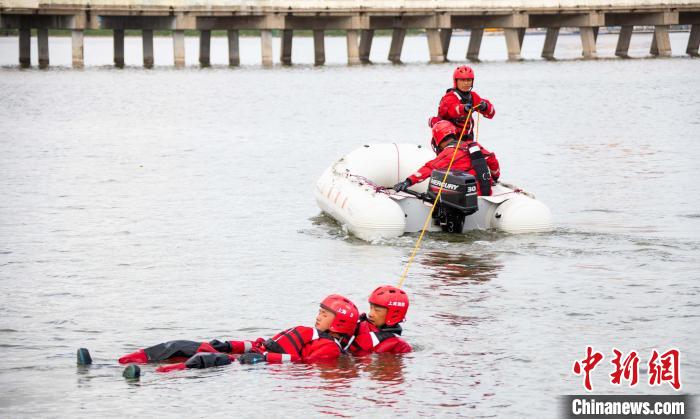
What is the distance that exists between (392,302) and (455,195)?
205 inches

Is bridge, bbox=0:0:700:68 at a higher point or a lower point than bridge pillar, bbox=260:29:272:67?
higher

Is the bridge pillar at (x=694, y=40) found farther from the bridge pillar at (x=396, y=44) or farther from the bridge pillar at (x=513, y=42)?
the bridge pillar at (x=396, y=44)

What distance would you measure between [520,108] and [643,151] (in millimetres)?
15426

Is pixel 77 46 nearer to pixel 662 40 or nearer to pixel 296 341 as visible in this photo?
pixel 662 40

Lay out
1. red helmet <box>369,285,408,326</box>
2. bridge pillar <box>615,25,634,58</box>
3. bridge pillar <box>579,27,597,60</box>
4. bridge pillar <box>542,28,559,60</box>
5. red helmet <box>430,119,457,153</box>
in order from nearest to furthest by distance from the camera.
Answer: red helmet <box>369,285,408,326</box> < red helmet <box>430,119,457,153</box> < bridge pillar <box>579,27,597,60</box> < bridge pillar <box>615,25,634,58</box> < bridge pillar <box>542,28,559,60</box>

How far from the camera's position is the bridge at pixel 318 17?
197 feet

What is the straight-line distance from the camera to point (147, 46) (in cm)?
6656

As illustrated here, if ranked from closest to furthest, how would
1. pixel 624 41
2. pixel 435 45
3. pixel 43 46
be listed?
pixel 43 46
pixel 435 45
pixel 624 41

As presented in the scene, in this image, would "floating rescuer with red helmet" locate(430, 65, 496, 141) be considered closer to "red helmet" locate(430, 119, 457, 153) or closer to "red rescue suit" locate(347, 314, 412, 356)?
"red helmet" locate(430, 119, 457, 153)

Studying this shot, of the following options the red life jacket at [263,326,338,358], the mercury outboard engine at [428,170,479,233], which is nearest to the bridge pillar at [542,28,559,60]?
the mercury outboard engine at [428,170,479,233]

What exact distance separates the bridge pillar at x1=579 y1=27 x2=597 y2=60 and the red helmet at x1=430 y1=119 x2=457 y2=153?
56.1m

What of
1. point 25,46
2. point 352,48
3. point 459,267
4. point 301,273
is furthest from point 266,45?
point 459,267

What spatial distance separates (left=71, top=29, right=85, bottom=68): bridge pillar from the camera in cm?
6222

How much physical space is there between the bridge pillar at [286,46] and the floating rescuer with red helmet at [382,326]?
56.9 metres
